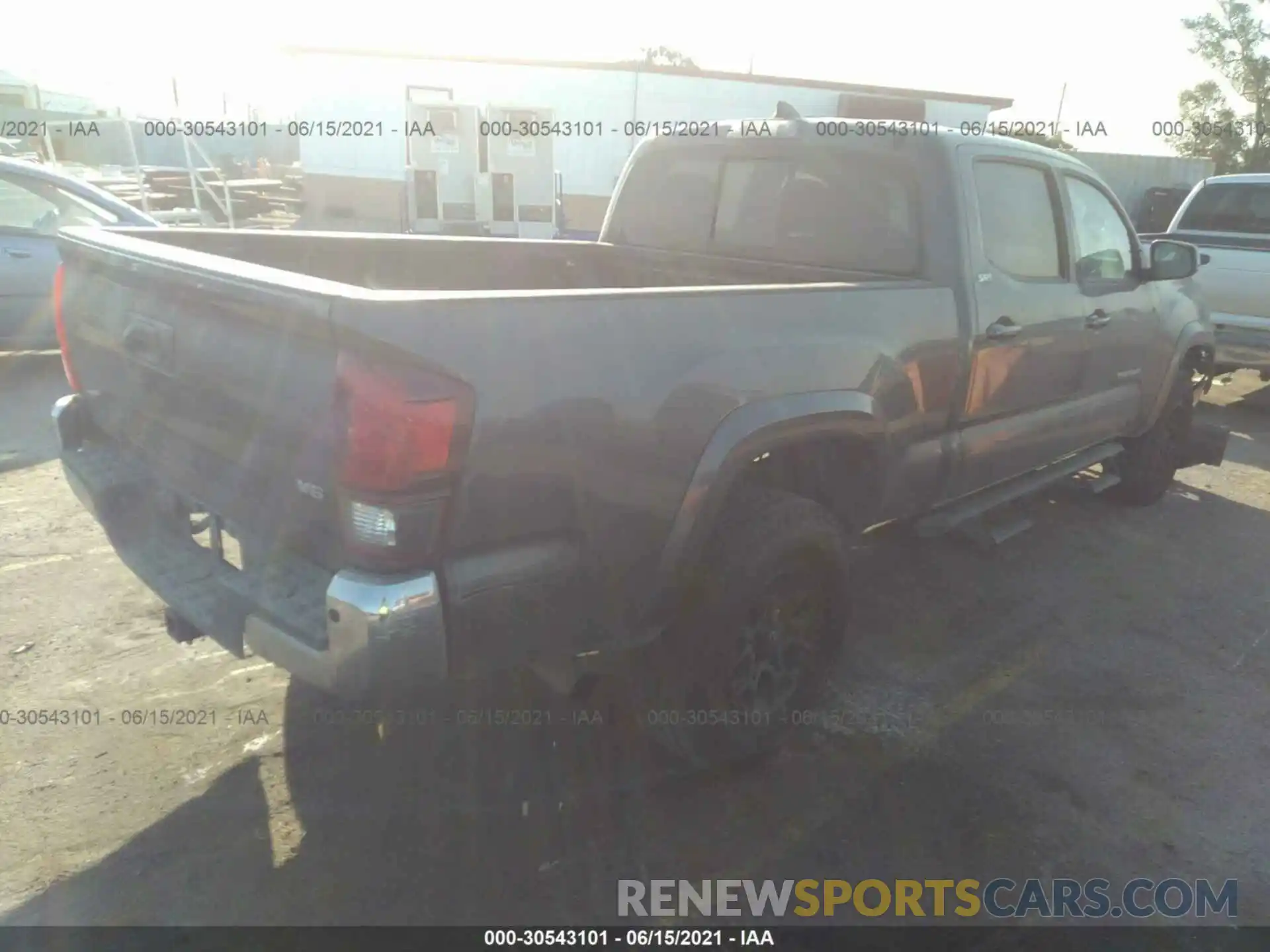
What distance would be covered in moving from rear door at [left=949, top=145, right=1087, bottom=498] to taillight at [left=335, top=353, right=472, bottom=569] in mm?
2316

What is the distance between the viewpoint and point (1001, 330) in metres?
3.73

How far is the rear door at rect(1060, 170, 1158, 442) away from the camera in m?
4.43

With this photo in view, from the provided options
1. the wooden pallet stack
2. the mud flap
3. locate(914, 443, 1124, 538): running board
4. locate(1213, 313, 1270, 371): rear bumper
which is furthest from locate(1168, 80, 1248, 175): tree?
locate(914, 443, 1124, 538): running board

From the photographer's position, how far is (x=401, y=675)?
7.06 feet

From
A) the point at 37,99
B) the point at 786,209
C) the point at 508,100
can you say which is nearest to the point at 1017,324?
the point at 786,209

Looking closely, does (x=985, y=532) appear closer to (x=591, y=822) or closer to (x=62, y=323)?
(x=591, y=822)

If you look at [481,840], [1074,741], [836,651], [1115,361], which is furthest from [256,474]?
[1115,361]

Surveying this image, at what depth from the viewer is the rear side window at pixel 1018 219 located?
3.78 m

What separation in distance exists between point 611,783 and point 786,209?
2403mm

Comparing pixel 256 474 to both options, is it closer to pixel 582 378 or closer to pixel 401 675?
pixel 401 675

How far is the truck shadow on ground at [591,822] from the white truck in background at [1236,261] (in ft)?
16.5

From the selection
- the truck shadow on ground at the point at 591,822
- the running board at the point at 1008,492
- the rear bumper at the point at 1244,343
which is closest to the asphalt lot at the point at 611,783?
the truck shadow on ground at the point at 591,822

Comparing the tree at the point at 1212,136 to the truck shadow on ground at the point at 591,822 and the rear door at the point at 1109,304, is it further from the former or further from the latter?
the truck shadow on ground at the point at 591,822

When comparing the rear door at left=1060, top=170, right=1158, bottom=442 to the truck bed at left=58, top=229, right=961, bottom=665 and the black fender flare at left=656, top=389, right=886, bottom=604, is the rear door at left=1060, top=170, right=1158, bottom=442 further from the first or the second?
the black fender flare at left=656, top=389, right=886, bottom=604
